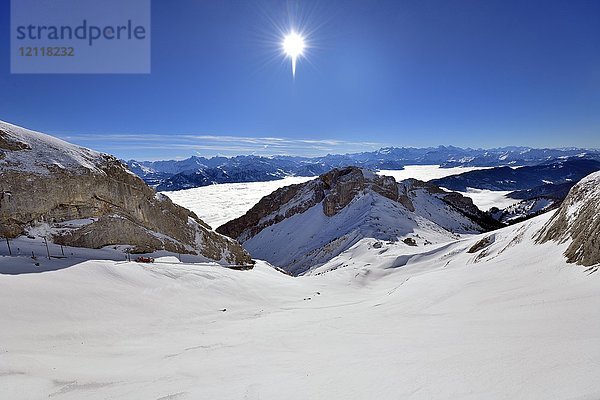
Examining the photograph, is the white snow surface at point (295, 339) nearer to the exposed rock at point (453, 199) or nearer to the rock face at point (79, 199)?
the rock face at point (79, 199)

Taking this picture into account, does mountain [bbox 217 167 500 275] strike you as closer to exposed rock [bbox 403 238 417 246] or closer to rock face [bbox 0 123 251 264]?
exposed rock [bbox 403 238 417 246]

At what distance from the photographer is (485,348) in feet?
19.7

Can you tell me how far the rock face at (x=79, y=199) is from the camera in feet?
59.6

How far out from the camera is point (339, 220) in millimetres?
64500

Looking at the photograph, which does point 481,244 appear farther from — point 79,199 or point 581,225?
point 79,199

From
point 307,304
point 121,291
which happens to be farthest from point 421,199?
point 121,291

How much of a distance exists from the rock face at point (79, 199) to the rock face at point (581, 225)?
992 inches

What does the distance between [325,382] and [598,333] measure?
5.10m

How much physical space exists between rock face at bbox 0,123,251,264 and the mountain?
28.9 meters

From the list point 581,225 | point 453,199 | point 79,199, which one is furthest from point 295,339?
point 453,199

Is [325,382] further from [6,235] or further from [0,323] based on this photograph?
[6,235]

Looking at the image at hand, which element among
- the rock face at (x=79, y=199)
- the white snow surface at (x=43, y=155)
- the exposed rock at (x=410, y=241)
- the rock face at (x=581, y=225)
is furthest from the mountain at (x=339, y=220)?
the white snow surface at (x=43, y=155)

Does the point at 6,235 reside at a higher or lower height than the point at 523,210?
higher

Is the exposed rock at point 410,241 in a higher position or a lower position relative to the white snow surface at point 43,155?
lower
